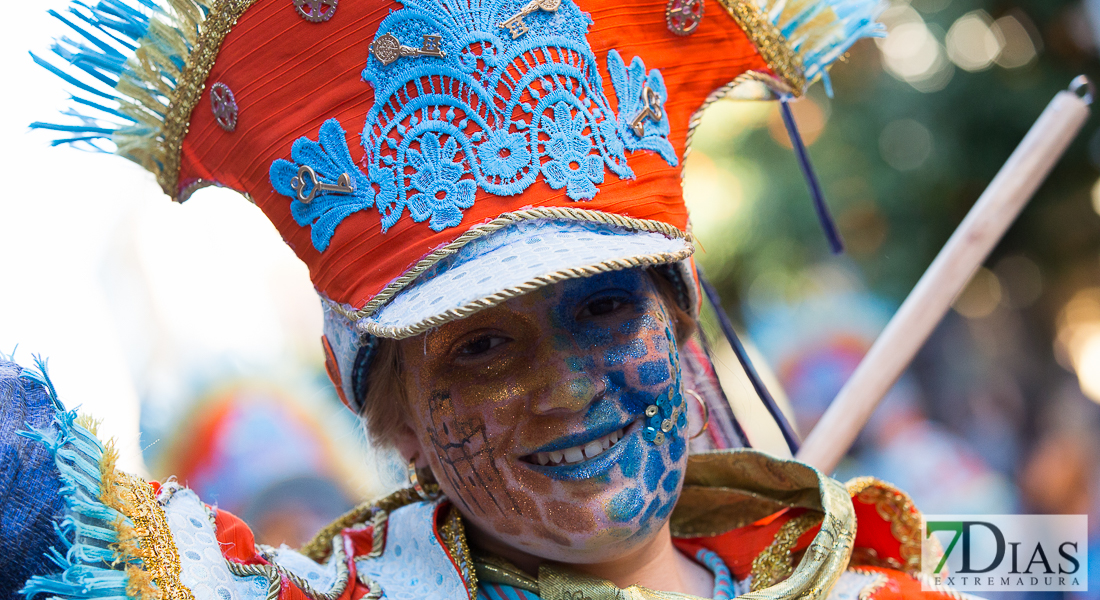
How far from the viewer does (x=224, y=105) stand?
5.33 ft

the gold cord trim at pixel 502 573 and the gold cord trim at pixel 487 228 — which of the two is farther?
the gold cord trim at pixel 502 573

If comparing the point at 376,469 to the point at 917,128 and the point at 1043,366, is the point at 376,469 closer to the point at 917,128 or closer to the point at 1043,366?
the point at 917,128

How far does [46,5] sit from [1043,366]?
5703 millimetres

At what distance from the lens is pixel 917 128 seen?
5.46 m

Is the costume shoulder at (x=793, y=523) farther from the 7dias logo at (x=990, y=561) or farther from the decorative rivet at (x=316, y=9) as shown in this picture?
the decorative rivet at (x=316, y=9)

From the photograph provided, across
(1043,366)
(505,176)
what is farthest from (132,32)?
(1043,366)

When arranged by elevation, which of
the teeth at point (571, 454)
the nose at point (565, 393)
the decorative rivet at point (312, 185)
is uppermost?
the decorative rivet at point (312, 185)

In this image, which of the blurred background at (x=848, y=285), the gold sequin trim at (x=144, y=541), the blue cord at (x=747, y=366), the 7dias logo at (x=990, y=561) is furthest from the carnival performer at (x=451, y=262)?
the blurred background at (x=848, y=285)

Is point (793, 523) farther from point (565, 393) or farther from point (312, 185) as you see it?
point (312, 185)

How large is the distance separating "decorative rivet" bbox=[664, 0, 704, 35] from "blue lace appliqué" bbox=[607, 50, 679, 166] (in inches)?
5.6

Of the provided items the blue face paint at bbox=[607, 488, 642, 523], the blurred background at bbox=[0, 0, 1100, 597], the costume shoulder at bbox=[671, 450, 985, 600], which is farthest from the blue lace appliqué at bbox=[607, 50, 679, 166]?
the blurred background at bbox=[0, 0, 1100, 597]

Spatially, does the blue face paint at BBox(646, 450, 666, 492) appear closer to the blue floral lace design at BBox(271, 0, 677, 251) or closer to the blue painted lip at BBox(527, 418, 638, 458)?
the blue painted lip at BBox(527, 418, 638, 458)

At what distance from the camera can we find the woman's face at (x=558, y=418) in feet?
4.89

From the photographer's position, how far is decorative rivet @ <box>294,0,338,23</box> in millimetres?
1519
